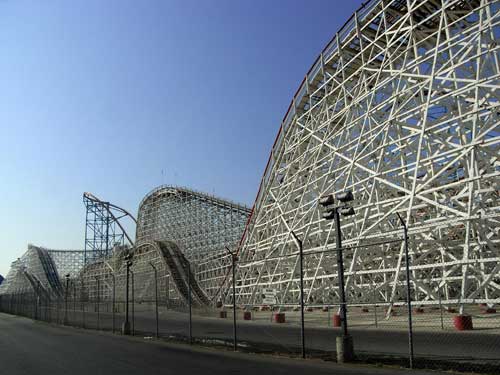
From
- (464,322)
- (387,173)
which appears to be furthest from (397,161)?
(464,322)

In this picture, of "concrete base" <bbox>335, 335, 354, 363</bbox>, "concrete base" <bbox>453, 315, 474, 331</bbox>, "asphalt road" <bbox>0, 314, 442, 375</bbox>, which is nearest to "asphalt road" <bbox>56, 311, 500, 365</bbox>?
"concrete base" <bbox>453, 315, 474, 331</bbox>

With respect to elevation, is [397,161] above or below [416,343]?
above

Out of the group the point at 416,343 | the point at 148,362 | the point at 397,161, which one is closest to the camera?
the point at 148,362

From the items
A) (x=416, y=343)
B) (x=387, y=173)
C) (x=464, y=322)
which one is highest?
(x=387, y=173)

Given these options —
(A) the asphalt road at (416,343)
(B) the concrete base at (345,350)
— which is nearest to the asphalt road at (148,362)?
(B) the concrete base at (345,350)

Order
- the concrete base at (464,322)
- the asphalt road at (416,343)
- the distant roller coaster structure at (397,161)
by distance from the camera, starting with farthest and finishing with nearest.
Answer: the distant roller coaster structure at (397,161), the concrete base at (464,322), the asphalt road at (416,343)

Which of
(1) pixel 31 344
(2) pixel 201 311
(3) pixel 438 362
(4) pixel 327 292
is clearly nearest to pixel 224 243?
(2) pixel 201 311

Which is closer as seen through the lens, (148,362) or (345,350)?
(345,350)

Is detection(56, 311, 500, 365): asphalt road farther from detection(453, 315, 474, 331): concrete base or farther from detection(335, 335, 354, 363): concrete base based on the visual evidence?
detection(335, 335, 354, 363): concrete base

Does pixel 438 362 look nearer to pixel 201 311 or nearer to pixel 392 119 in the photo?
pixel 392 119

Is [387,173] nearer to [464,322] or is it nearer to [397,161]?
[397,161]

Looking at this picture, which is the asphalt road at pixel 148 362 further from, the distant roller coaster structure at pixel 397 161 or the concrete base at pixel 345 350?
the distant roller coaster structure at pixel 397 161

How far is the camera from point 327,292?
68.1 feet

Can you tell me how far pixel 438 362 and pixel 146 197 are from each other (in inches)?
1938
